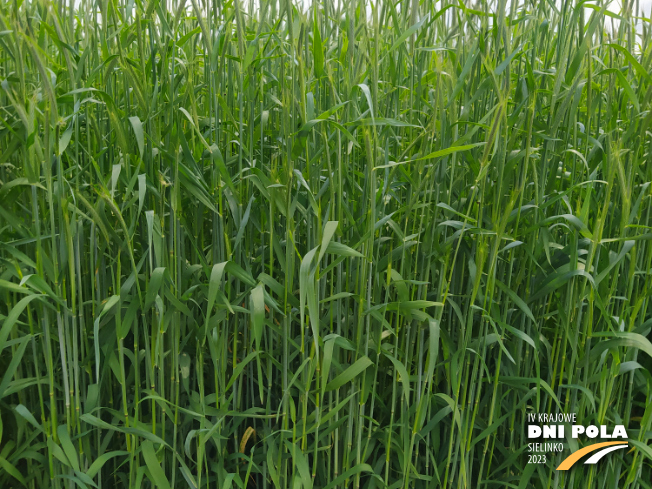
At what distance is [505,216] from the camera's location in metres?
1.11

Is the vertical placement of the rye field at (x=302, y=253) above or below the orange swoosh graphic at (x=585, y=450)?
above

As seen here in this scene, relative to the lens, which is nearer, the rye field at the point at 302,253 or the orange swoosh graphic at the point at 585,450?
the rye field at the point at 302,253

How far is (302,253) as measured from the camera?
1.37 meters

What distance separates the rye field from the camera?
1119mm

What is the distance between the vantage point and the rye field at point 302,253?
1.12m

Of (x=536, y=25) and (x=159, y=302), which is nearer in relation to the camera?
(x=159, y=302)

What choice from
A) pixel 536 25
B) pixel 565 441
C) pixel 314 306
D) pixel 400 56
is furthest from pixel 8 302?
pixel 536 25

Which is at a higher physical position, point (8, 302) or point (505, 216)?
point (505, 216)

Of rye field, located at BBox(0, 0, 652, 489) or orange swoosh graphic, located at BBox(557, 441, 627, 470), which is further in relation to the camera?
orange swoosh graphic, located at BBox(557, 441, 627, 470)

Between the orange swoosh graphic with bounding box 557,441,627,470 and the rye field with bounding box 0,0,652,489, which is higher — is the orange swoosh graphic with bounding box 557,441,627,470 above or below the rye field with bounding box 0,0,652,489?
below

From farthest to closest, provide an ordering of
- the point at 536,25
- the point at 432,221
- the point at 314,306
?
the point at 536,25
the point at 432,221
the point at 314,306

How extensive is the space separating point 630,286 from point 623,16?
0.63 meters

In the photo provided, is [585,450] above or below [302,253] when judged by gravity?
below

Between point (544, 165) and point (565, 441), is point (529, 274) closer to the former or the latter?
point (544, 165)
